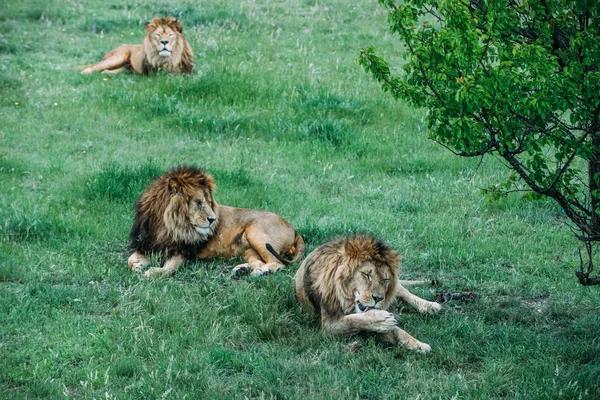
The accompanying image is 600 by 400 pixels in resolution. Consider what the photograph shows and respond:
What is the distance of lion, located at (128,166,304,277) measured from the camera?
8.47m

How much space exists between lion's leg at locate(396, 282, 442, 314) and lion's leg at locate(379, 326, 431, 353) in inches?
28.6

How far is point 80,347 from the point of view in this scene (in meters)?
6.40

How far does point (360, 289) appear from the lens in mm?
6645

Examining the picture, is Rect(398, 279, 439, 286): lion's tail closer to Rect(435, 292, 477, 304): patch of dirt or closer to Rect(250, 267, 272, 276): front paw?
Rect(435, 292, 477, 304): patch of dirt

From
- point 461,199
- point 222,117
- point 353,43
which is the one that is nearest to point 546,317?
point 461,199

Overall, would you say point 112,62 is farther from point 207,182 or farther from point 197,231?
point 197,231

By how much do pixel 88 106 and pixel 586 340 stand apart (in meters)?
8.70

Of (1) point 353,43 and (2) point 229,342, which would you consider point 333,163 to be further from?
(1) point 353,43

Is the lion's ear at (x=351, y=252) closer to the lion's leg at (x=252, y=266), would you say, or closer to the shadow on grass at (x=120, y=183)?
the lion's leg at (x=252, y=266)

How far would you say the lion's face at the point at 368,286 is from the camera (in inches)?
261

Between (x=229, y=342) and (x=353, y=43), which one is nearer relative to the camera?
(x=229, y=342)

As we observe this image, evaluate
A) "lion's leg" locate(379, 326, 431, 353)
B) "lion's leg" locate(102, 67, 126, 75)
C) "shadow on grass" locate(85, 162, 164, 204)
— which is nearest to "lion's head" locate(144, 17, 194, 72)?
"lion's leg" locate(102, 67, 126, 75)

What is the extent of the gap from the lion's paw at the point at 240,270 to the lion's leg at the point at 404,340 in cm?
Answer: 198

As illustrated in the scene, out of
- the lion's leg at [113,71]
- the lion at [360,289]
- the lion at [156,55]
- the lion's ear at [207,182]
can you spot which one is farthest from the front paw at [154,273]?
the lion's leg at [113,71]
